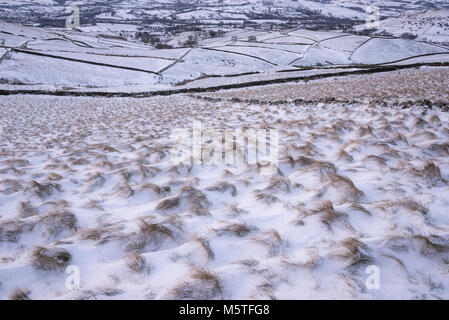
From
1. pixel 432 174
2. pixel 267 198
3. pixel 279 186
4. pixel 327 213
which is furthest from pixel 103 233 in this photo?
pixel 432 174

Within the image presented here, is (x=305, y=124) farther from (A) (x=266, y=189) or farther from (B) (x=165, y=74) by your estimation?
(B) (x=165, y=74)

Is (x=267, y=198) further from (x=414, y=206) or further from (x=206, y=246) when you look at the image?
(x=414, y=206)

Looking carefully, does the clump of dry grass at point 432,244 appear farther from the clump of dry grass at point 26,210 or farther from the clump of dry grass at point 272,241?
the clump of dry grass at point 26,210

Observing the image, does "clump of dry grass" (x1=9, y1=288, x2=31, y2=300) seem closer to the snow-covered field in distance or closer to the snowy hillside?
the snow-covered field in distance

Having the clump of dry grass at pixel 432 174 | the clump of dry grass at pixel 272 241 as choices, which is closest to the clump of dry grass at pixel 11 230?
the clump of dry grass at pixel 272 241

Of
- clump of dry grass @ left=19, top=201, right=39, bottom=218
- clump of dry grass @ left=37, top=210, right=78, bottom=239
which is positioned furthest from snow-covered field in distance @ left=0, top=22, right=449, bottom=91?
clump of dry grass @ left=37, top=210, right=78, bottom=239

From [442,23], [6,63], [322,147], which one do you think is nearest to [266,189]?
[322,147]

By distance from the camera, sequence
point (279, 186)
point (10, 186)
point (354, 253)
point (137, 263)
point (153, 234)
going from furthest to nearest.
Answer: point (10, 186)
point (279, 186)
point (153, 234)
point (137, 263)
point (354, 253)
